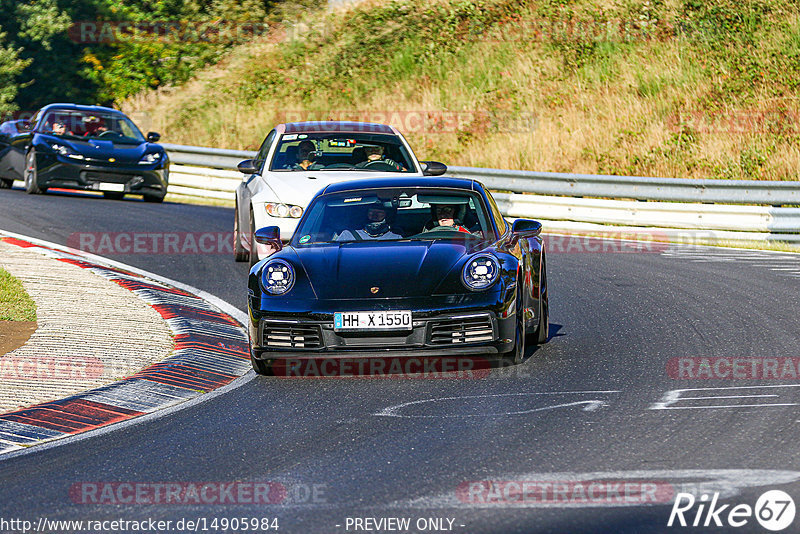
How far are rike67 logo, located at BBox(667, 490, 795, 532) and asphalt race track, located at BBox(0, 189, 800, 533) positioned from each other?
1.4 inches

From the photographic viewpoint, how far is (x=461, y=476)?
19.3 feet

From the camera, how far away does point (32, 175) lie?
21.4 m

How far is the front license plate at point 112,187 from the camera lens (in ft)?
67.8

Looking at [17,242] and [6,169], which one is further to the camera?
[6,169]

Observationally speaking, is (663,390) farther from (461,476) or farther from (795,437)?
(461,476)

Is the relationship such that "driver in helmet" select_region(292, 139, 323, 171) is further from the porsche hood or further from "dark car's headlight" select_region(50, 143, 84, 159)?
"dark car's headlight" select_region(50, 143, 84, 159)

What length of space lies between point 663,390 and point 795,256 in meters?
8.41

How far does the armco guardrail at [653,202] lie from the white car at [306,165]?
17.3 feet

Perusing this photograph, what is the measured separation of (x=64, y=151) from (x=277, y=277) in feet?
42.8

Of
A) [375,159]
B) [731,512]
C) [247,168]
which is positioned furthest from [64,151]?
[731,512]

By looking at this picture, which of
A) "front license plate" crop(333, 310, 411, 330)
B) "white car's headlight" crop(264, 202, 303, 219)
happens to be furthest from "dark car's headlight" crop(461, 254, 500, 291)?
"white car's headlight" crop(264, 202, 303, 219)

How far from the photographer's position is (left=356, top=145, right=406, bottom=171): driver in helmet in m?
14.0

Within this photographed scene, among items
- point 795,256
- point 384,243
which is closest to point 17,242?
point 384,243

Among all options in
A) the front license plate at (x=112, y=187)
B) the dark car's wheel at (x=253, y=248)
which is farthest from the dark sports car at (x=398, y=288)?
the front license plate at (x=112, y=187)
